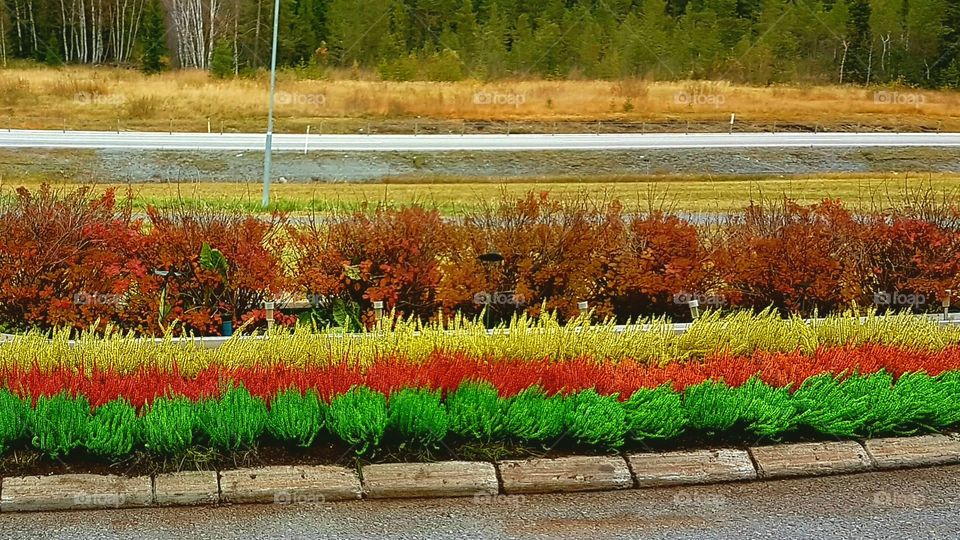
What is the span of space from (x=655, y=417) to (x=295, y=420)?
190cm

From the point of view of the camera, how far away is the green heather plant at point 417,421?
5734mm

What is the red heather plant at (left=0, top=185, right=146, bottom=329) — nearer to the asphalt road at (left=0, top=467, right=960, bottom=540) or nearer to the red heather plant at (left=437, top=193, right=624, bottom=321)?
the red heather plant at (left=437, top=193, right=624, bottom=321)

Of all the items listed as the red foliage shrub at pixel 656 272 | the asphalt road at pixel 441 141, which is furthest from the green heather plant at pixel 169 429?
the asphalt road at pixel 441 141

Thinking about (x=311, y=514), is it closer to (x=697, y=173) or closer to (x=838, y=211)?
(x=838, y=211)

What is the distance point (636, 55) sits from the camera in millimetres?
59250

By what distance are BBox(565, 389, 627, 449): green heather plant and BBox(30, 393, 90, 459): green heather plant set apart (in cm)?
246

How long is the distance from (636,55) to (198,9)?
76.7 ft

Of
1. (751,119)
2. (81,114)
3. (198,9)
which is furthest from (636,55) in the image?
(81,114)

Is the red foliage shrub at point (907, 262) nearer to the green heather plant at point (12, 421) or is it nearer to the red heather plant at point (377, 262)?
the red heather plant at point (377, 262)

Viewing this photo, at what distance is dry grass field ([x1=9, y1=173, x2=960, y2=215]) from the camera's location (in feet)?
64.2

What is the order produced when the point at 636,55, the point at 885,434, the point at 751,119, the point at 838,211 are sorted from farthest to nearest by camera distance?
the point at 636,55 < the point at 751,119 < the point at 838,211 < the point at 885,434

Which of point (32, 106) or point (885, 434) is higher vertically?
point (885, 434)

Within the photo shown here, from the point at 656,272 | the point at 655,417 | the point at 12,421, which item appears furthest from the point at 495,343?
the point at 12,421

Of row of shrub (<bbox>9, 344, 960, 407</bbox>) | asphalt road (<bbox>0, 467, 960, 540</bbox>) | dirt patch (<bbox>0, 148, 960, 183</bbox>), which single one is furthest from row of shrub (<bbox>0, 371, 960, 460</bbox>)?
dirt patch (<bbox>0, 148, 960, 183</bbox>)
